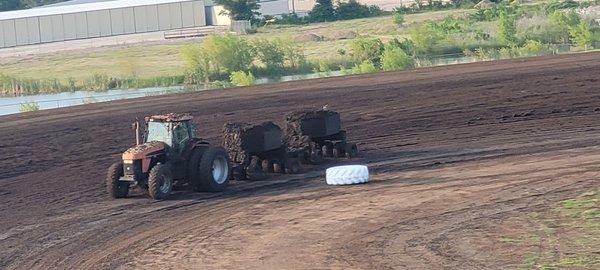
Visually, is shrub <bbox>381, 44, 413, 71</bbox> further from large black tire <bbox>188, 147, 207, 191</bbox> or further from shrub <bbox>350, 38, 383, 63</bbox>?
large black tire <bbox>188, 147, 207, 191</bbox>

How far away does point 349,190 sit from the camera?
A: 23.0m

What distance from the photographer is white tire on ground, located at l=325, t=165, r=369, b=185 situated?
2366 cm

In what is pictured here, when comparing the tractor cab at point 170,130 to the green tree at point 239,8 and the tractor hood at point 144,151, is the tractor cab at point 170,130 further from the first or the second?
the green tree at point 239,8

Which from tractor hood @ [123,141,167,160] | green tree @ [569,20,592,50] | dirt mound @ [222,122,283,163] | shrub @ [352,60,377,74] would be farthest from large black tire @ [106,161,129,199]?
green tree @ [569,20,592,50]

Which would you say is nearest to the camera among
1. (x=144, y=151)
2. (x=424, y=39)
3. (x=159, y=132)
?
(x=144, y=151)

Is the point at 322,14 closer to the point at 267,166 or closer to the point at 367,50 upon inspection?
the point at 367,50

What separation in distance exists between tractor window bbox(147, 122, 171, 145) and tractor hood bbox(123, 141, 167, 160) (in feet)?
0.58

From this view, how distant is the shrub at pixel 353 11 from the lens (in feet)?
341

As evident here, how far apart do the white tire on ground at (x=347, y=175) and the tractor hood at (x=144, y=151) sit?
3.55 metres

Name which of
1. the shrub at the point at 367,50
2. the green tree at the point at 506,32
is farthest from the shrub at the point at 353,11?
the shrub at the point at 367,50

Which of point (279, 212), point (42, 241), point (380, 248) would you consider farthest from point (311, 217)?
point (42, 241)

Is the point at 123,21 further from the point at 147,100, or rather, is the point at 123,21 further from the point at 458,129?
the point at 458,129

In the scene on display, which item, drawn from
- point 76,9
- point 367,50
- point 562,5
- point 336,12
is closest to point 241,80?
point 367,50

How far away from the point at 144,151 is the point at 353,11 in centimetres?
8328
